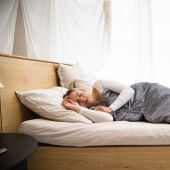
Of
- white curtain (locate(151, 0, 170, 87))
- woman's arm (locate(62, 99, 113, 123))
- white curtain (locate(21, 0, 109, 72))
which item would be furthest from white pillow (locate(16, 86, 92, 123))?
white curtain (locate(151, 0, 170, 87))

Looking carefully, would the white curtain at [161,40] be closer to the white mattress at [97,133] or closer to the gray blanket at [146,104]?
the gray blanket at [146,104]

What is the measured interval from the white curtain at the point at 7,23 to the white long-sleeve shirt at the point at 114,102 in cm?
133

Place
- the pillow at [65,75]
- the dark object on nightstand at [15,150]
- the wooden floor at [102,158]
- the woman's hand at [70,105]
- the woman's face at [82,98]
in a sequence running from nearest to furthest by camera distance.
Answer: the dark object on nightstand at [15,150] < the wooden floor at [102,158] < the woman's hand at [70,105] < the woman's face at [82,98] < the pillow at [65,75]

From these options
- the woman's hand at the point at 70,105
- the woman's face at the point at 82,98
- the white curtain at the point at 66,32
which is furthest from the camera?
the white curtain at the point at 66,32

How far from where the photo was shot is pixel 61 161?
1.28 meters

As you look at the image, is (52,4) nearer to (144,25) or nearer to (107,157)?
(144,25)

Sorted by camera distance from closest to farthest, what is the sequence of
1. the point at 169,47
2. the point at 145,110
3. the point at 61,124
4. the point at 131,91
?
the point at 61,124 → the point at 145,110 → the point at 131,91 → the point at 169,47

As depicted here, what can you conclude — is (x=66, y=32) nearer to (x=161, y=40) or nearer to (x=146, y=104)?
(x=161, y=40)

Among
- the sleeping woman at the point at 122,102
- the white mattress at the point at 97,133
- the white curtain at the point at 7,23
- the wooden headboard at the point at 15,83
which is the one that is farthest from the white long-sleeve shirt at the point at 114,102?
the white curtain at the point at 7,23

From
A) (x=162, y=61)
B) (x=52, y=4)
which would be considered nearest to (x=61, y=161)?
(x=162, y=61)

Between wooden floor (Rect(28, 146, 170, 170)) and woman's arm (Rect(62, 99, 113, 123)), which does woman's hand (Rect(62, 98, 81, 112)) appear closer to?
woman's arm (Rect(62, 99, 113, 123))

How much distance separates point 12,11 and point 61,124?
186 cm

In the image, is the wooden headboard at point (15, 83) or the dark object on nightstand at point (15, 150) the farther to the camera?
the wooden headboard at point (15, 83)

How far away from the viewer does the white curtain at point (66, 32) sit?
101 inches
